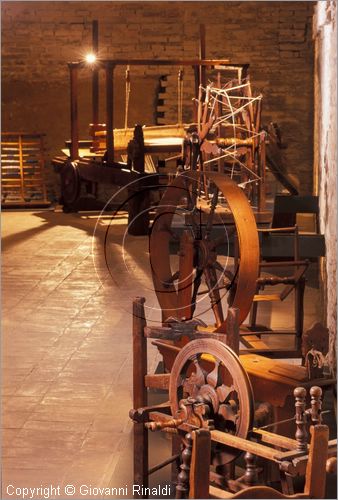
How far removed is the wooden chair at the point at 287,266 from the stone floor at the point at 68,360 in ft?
2.17

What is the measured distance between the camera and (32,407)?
551 cm

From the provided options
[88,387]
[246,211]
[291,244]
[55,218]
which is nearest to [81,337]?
[88,387]

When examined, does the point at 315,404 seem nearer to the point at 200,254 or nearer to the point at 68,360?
the point at 200,254

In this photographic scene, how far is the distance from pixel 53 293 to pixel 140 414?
191 inches

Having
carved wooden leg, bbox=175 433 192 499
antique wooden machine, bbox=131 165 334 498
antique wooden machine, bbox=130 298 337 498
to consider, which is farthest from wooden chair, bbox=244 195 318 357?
carved wooden leg, bbox=175 433 192 499

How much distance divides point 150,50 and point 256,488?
13.0 metres

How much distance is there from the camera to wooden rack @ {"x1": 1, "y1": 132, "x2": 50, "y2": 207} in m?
14.9

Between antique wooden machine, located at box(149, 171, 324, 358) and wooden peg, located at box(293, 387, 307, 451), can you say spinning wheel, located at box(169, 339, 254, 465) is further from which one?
antique wooden machine, located at box(149, 171, 324, 358)

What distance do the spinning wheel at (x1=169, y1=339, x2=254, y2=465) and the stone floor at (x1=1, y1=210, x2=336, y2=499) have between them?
0.57 meters

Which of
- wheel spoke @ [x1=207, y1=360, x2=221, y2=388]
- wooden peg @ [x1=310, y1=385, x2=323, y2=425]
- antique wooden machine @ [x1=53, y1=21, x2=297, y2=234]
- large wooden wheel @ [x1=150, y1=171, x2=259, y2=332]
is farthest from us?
antique wooden machine @ [x1=53, y1=21, x2=297, y2=234]

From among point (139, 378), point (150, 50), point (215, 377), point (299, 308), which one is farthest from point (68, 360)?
point (150, 50)

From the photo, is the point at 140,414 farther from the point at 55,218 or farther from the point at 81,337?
the point at 55,218

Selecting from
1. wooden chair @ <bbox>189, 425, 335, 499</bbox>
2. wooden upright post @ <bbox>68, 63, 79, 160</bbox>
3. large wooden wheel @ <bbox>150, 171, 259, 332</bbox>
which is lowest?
wooden chair @ <bbox>189, 425, 335, 499</bbox>

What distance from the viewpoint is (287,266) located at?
6.03 metres
